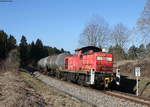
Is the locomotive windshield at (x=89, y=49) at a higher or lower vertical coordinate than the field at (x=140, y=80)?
higher

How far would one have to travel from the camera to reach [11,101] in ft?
32.3

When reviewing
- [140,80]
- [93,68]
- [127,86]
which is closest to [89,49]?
[93,68]

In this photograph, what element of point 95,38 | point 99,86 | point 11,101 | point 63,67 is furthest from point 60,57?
point 95,38

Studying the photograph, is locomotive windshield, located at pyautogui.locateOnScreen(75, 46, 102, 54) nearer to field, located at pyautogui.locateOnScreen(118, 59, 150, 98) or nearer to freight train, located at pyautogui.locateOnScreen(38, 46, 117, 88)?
freight train, located at pyautogui.locateOnScreen(38, 46, 117, 88)

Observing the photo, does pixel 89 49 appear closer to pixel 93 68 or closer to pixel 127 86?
pixel 93 68

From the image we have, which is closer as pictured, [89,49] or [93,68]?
[93,68]

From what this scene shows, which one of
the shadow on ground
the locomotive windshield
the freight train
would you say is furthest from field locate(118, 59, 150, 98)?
the locomotive windshield

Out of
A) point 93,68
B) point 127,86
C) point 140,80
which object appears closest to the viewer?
point 93,68

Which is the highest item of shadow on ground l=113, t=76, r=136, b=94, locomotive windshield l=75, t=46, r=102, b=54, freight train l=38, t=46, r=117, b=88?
locomotive windshield l=75, t=46, r=102, b=54

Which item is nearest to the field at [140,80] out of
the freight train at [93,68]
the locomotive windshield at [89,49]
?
the freight train at [93,68]

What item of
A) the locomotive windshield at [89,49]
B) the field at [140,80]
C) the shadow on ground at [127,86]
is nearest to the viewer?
the field at [140,80]

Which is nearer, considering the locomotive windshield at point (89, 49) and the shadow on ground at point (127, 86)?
Answer: the shadow on ground at point (127, 86)

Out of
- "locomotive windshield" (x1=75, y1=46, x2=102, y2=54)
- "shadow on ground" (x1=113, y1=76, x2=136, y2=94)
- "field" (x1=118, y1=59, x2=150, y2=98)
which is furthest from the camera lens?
"locomotive windshield" (x1=75, y1=46, x2=102, y2=54)

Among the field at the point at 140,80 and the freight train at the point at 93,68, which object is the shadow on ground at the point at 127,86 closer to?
the field at the point at 140,80
